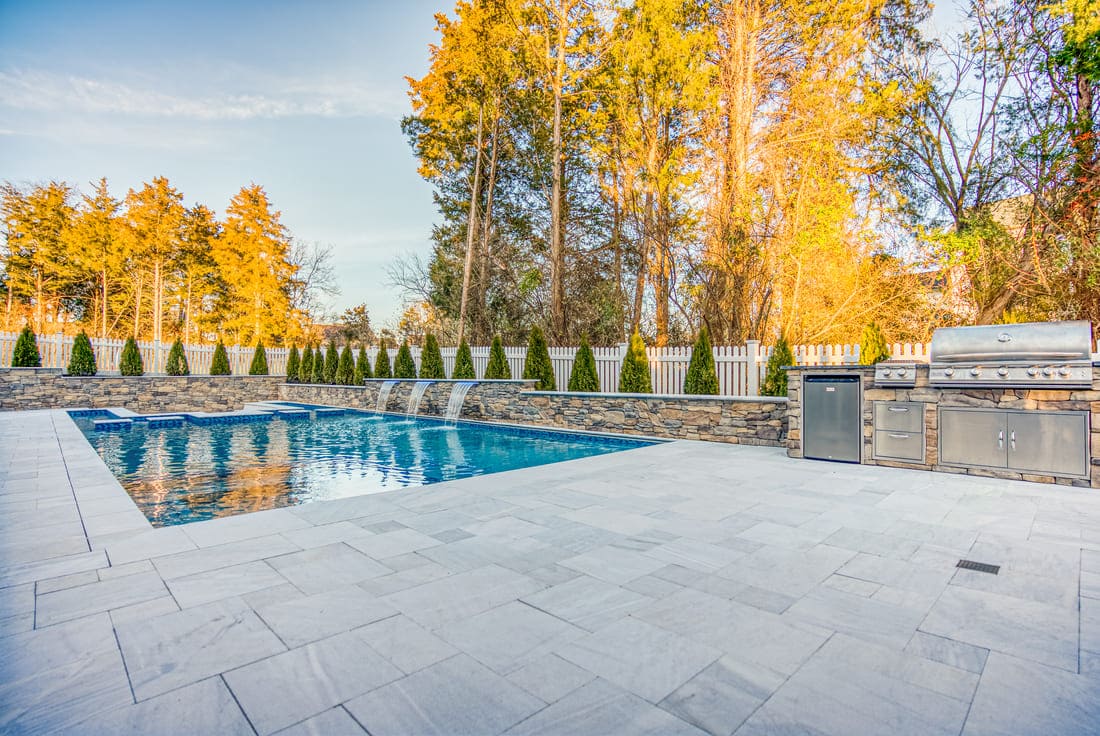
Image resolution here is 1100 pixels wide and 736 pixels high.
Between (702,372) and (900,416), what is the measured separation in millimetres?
3387

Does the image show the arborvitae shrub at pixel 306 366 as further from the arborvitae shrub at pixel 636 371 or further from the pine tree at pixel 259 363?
the arborvitae shrub at pixel 636 371

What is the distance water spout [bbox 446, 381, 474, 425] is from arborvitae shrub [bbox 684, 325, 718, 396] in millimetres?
4320

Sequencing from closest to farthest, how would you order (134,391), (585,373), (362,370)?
(585,373) < (134,391) < (362,370)

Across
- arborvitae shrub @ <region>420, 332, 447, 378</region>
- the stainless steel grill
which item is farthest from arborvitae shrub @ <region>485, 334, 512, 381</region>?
the stainless steel grill

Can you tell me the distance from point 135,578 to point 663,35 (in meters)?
11.9

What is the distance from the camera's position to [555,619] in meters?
2.07

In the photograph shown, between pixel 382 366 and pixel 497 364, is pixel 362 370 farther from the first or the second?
pixel 497 364

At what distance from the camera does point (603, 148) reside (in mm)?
12336

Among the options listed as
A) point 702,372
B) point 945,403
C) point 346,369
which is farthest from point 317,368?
point 945,403

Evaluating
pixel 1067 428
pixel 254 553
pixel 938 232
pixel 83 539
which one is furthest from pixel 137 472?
pixel 938 232

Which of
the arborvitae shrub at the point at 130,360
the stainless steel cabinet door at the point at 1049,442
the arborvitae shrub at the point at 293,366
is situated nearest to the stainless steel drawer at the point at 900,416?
the stainless steel cabinet door at the point at 1049,442

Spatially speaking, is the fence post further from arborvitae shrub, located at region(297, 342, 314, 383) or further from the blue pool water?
arborvitae shrub, located at region(297, 342, 314, 383)

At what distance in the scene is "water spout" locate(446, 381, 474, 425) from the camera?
10541 mm

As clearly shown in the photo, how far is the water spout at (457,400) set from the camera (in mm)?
10541
